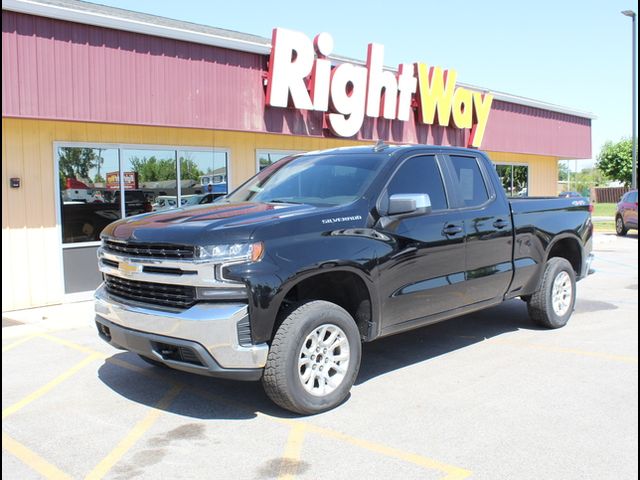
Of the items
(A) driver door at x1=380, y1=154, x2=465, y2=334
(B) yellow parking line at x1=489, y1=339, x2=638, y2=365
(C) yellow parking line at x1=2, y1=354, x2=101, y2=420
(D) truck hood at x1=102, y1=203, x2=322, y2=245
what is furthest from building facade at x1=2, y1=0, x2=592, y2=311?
(B) yellow parking line at x1=489, y1=339, x2=638, y2=365

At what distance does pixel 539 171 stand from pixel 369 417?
18941 millimetres

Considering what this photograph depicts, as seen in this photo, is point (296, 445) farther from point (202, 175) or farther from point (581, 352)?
point (202, 175)

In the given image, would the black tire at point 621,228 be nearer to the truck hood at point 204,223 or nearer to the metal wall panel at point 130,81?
the metal wall panel at point 130,81

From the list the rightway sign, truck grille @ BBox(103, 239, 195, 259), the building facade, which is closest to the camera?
truck grille @ BBox(103, 239, 195, 259)

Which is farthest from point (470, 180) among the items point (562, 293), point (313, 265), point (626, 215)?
point (626, 215)

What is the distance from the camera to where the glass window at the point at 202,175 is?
438 inches

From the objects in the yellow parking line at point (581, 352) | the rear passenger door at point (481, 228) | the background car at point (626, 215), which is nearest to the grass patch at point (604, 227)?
the background car at point (626, 215)

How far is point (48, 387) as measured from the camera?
5.51 metres

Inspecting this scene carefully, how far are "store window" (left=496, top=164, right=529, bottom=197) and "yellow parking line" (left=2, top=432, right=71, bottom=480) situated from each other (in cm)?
1766

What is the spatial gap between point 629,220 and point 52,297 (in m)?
18.3

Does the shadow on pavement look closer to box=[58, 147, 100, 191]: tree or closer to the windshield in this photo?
the windshield

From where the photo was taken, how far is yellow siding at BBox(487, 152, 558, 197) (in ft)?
67.6

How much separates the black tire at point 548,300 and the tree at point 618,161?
44.2 metres

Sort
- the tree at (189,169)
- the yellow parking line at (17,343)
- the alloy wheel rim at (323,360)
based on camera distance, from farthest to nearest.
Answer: the tree at (189,169) → the yellow parking line at (17,343) → the alloy wheel rim at (323,360)
